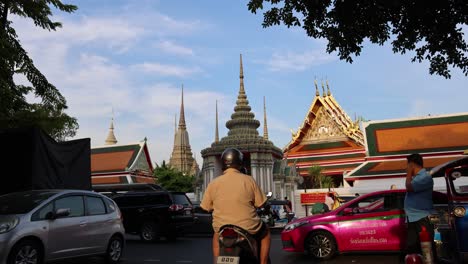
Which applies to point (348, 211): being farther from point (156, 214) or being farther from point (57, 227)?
point (156, 214)

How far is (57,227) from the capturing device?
25.3ft

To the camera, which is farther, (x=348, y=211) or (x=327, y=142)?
(x=327, y=142)

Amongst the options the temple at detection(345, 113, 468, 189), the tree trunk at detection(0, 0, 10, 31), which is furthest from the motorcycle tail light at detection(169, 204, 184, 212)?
the temple at detection(345, 113, 468, 189)

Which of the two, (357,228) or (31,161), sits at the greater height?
(31,161)

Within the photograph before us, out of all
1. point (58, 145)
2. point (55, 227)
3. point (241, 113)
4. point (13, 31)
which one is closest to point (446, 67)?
point (55, 227)

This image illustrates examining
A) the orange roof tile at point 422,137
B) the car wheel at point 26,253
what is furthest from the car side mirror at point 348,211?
the orange roof tile at point 422,137

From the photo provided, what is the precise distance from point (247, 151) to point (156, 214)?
1989cm

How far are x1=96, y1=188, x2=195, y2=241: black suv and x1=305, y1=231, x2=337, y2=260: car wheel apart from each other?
224 inches

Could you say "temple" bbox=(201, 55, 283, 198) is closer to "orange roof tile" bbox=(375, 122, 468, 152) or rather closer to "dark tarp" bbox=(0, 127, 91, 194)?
"orange roof tile" bbox=(375, 122, 468, 152)

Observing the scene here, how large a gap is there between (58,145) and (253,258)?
8.39 meters

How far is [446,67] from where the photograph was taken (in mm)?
9109

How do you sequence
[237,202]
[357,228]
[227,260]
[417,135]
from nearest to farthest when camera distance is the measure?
[227,260] < [237,202] < [357,228] < [417,135]

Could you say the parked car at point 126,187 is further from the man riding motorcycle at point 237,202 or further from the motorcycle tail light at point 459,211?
the man riding motorcycle at point 237,202

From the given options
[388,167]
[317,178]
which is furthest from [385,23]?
[317,178]
